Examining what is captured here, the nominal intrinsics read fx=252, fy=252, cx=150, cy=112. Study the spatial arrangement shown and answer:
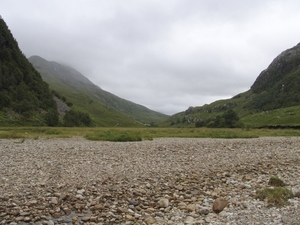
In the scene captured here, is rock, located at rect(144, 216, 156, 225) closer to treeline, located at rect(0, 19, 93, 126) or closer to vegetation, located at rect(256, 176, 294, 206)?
vegetation, located at rect(256, 176, 294, 206)

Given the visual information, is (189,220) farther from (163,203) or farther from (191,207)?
(163,203)

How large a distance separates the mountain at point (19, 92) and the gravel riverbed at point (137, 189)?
91672 mm

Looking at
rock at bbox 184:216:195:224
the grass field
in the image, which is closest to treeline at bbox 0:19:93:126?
the grass field

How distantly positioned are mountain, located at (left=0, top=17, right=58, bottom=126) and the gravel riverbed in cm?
9167

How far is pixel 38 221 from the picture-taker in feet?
28.3

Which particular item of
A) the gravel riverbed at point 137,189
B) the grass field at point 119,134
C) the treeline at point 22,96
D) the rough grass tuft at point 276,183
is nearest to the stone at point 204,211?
the gravel riverbed at point 137,189

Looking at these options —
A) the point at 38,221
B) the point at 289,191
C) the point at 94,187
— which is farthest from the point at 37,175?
the point at 289,191

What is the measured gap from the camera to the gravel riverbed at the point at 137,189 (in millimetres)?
8914

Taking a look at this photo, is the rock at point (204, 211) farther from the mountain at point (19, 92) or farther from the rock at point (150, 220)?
the mountain at point (19, 92)

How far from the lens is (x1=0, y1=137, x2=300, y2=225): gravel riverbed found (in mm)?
8914

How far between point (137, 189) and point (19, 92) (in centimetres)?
12449

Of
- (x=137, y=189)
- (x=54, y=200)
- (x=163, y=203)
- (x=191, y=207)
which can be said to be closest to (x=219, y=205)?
(x=191, y=207)

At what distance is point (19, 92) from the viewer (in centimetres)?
11931

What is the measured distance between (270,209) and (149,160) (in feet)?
33.0
